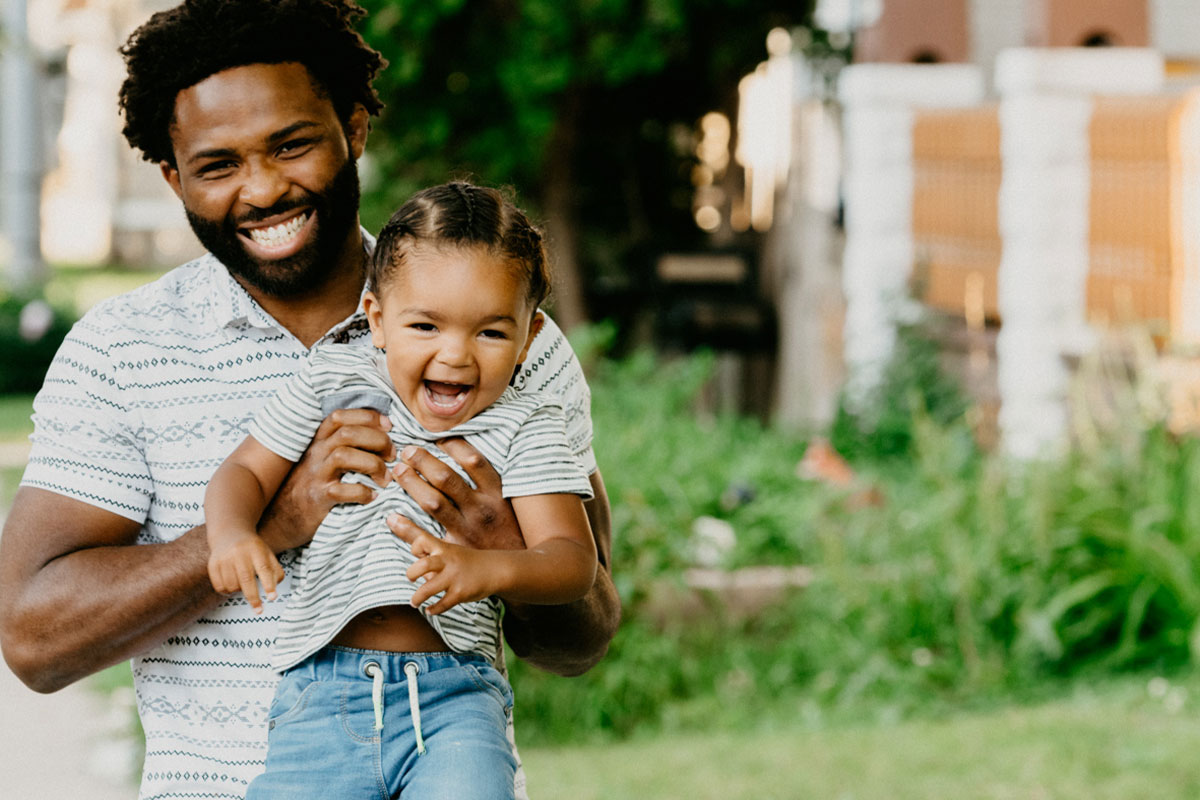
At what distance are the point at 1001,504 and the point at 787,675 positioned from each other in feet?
3.39

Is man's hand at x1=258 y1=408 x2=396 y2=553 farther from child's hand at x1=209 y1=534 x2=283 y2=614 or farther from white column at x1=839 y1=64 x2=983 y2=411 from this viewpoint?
white column at x1=839 y1=64 x2=983 y2=411

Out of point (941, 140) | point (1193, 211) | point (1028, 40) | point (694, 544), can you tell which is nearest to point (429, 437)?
point (694, 544)

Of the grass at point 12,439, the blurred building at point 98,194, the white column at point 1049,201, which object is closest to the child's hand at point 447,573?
the white column at point 1049,201

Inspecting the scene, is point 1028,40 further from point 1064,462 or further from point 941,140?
point 1064,462

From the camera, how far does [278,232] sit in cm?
248

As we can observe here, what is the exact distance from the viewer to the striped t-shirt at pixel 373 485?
7.36ft

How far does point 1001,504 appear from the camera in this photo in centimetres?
616

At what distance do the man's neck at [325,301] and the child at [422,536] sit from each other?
15 centimetres

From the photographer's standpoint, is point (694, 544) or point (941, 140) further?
point (941, 140)

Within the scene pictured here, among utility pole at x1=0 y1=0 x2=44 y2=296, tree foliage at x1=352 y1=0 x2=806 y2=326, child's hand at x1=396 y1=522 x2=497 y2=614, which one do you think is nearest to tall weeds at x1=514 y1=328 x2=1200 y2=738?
child's hand at x1=396 y1=522 x2=497 y2=614

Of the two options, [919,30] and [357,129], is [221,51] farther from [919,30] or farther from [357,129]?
[919,30]

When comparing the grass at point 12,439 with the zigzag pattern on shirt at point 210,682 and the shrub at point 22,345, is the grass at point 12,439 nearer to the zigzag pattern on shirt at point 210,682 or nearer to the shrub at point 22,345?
the shrub at point 22,345

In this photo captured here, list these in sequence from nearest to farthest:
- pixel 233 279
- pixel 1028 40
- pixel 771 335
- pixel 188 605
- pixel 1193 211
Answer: pixel 188 605 → pixel 233 279 → pixel 1193 211 → pixel 1028 40 → pixel 771 335

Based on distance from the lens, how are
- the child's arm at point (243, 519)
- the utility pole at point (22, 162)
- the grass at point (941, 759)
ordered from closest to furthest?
the child's arm at point (243, 519) → the grass at point (941, 759) → the utility pole at point (22, 162)
